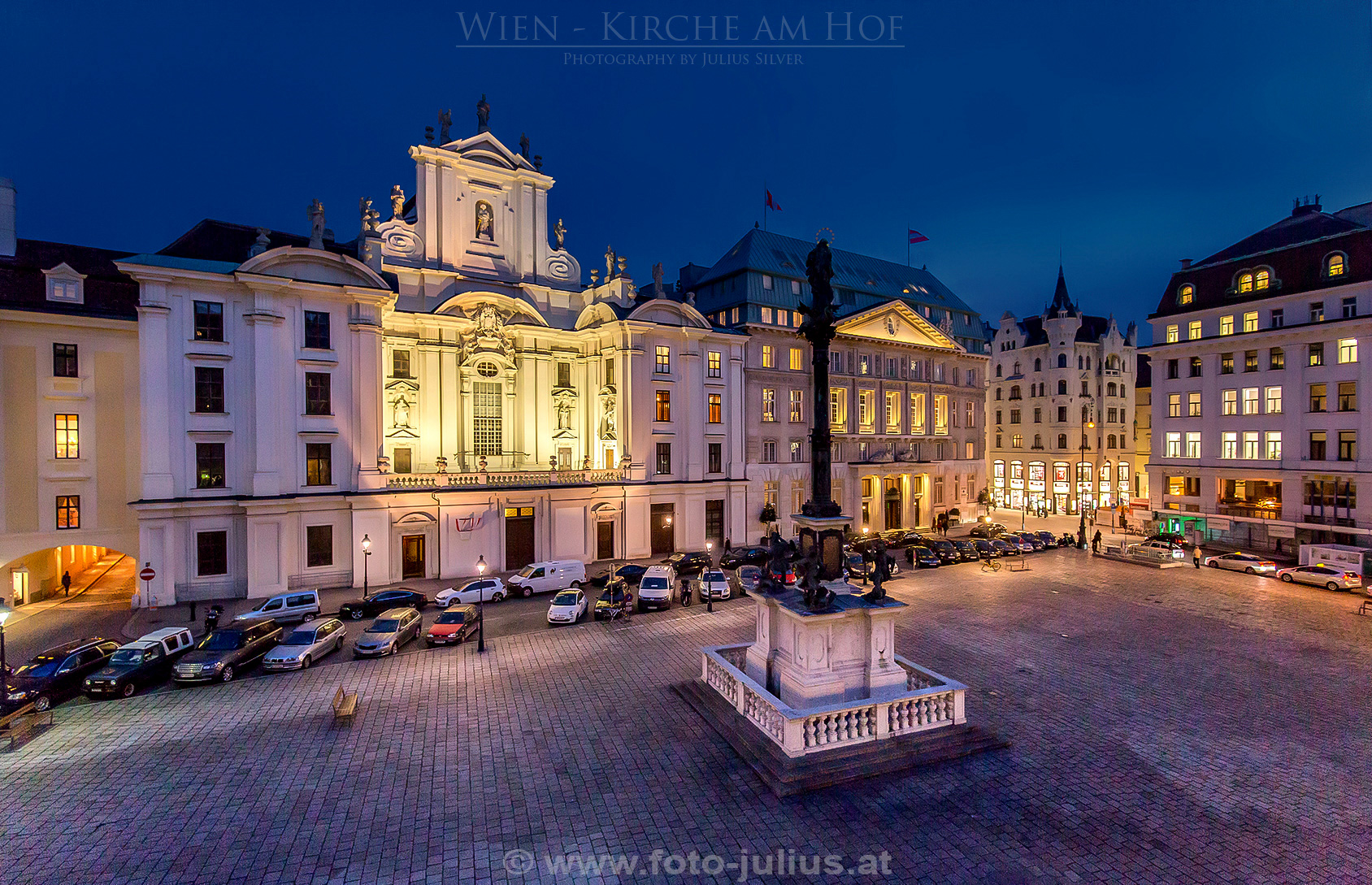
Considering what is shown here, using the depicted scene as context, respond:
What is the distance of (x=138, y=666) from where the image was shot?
1861 cm

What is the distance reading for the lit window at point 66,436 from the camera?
28875mm

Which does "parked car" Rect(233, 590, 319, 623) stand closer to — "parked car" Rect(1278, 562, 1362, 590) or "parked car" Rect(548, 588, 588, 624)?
"parked car" Rect(548, 588, 588, 624)

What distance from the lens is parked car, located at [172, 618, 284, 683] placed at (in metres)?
18.8

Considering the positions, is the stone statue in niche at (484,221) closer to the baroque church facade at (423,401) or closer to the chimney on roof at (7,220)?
the baroque church facade at (423,401)

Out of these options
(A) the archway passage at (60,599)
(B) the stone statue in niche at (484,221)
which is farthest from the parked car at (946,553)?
(A) the archway passage at (60,599)

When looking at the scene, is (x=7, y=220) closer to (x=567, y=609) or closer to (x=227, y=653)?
(x=227, y=653)

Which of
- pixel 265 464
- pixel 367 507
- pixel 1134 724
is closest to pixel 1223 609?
pixel 1134 724

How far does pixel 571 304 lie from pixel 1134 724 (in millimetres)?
35531

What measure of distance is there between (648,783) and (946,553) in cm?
3205

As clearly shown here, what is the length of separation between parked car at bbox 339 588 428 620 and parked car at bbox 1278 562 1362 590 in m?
44.5

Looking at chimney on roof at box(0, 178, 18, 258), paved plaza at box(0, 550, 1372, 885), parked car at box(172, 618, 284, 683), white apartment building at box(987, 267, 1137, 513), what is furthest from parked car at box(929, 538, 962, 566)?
chimney on roof at box(0, 178, 18, 258)

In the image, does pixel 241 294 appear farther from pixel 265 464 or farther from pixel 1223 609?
pixel 1223 609

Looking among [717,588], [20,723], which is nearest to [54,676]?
[20,723]

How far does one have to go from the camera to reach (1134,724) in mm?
15211
